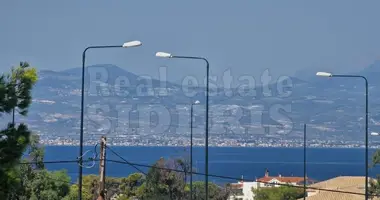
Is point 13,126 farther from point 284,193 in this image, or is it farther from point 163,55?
point 284,193

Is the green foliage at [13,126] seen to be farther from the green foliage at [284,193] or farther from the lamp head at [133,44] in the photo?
the green foliage at [284,193]

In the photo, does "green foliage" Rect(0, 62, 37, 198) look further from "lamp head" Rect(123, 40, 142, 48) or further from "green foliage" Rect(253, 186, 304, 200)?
"green foliage" Rect(253, 186, 304, 200)

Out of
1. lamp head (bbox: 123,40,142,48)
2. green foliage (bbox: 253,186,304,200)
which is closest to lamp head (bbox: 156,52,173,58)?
lamp head (bbox: 123,40,142,48)

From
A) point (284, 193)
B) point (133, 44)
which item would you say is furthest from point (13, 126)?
point (284, 193)

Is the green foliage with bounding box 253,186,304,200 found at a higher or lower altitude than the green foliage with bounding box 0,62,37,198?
lower

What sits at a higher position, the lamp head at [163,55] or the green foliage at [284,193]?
the lamp head at [163,55]

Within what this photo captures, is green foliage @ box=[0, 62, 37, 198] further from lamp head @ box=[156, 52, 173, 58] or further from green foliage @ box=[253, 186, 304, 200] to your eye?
green foliage @ box=[253, 186, 304, 200]

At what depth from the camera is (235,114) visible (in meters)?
191

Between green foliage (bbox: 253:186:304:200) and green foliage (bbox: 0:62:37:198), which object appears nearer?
green foliage (bbox: 0:62:37:198)

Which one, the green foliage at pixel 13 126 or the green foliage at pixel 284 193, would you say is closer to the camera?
the green foliage at pixel 13 126

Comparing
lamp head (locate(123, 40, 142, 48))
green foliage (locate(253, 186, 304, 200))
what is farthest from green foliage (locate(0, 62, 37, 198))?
green foliage (locate(253, 186, 304, 200))

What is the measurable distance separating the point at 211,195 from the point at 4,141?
149 ft

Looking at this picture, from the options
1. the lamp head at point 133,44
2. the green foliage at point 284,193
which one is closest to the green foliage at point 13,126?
the lamp head at point 133,44

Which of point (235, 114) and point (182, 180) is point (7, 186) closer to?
point (182, 180)
